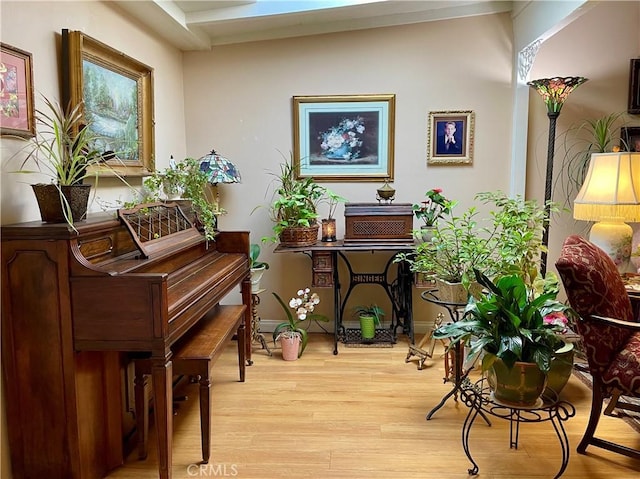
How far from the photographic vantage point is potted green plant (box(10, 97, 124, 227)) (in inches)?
73.9

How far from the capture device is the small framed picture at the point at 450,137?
3.75 metres

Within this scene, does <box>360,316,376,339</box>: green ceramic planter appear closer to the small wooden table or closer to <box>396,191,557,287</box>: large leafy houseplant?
the small wooden table

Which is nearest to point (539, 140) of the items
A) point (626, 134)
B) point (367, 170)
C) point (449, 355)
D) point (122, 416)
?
point (626, 134)

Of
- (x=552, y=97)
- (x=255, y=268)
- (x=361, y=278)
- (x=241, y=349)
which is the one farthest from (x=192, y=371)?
(x=552, y=97)

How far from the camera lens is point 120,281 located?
1.83m

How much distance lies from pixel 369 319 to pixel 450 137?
156 cm

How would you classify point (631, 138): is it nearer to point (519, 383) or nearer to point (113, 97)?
point (519, 383)

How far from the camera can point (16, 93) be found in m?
1.92

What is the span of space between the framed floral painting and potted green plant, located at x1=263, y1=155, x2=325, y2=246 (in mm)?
238

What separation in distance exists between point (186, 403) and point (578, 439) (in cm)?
209

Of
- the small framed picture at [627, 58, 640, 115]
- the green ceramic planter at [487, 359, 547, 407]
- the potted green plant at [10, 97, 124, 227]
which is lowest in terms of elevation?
the green ceramic planter at [487, 359, 547, 407]

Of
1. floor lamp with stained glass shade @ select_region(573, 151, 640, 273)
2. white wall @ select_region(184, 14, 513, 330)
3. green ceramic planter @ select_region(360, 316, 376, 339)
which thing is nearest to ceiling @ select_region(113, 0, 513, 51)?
white wall @ select_region(184, 14, 513, 330)

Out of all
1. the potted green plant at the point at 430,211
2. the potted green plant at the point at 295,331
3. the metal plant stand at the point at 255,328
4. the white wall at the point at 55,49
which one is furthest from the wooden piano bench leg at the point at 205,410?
the potted green plant at the point at 430,211

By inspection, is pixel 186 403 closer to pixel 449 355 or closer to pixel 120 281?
pixel 120 281
